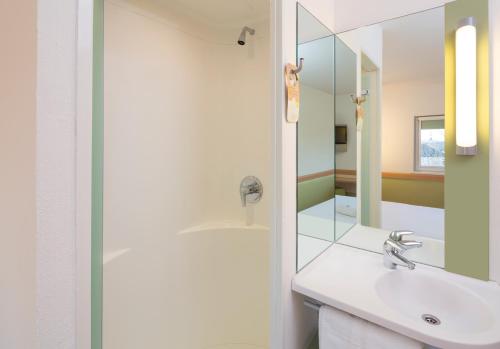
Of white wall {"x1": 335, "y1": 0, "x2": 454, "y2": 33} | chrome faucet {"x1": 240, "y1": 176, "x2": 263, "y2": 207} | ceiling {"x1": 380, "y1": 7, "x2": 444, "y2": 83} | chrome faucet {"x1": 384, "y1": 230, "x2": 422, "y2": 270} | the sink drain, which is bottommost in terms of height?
the sink drain

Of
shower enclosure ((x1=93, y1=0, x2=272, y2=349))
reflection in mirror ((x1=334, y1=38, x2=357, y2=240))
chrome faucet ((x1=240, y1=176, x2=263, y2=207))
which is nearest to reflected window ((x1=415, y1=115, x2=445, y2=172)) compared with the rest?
reflection in mirror ((x1=334, y1=38, x2=357, y2=240))

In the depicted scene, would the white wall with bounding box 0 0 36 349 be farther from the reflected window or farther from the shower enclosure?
the reflected window

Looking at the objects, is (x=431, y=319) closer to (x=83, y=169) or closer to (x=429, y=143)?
(x=429, y=143)

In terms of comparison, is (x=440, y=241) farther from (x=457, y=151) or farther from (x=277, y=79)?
(x=277, y=79)

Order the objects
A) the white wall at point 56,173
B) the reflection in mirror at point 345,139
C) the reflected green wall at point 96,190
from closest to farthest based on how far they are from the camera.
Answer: the white wall at point 56,173
the reflected green wall at point 96,190
the reflection in mirror at point 345,139

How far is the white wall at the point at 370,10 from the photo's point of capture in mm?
1057

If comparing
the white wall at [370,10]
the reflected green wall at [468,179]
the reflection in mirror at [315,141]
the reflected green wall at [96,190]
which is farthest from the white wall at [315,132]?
the reflected green wall at [96,190]

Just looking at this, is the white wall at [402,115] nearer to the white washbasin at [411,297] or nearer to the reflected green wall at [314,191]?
the reflected green wall at [314,191]

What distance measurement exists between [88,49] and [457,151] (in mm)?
1236

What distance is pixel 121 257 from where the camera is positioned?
4.52 ft

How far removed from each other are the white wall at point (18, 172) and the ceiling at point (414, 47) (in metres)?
1.29

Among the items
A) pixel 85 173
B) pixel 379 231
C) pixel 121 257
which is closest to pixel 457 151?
pixel 379 231

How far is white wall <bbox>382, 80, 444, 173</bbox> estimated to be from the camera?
3.50 feet

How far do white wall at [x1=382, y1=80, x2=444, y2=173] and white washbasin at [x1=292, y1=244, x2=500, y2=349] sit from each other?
46cm
